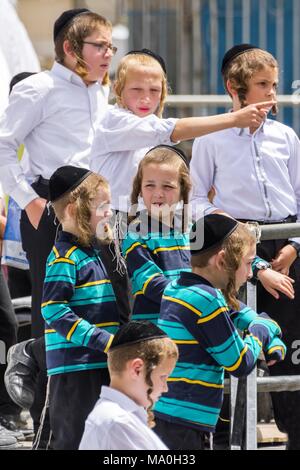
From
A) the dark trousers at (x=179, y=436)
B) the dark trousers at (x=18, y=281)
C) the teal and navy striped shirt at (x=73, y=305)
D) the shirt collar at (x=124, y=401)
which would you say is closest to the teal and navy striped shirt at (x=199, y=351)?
the dark trousers at (x=179, y=436)

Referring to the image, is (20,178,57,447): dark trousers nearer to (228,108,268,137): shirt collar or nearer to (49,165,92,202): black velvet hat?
(49,165,92,202): black velvet hat

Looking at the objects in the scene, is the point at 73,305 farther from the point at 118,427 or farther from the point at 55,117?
the point at 55,117

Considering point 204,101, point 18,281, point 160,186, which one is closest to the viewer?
point 160,186

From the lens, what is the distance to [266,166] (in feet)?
20.9

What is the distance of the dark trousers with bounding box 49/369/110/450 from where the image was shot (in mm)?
5699

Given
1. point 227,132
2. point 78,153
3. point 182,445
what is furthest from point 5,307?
point 182,445

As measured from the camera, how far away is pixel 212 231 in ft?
18.3

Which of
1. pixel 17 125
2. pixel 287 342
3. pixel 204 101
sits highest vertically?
pixel 17 125

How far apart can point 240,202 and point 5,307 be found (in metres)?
1.37

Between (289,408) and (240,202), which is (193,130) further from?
(289,408)

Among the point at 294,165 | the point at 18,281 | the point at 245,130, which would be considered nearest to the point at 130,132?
the point at 245,130

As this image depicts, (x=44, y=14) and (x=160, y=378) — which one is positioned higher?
(x=160, y=378)

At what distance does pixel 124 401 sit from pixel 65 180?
1.22 meters

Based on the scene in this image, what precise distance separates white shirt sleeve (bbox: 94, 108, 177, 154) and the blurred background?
19.2ft
